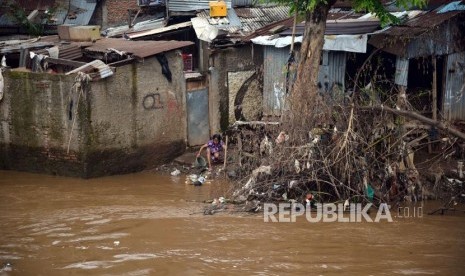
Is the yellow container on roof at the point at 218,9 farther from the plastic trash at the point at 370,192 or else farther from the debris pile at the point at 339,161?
the plastic trash at the point at 370,192

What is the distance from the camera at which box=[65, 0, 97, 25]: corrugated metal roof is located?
1820cm

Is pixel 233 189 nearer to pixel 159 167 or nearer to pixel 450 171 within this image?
pixel 159 167

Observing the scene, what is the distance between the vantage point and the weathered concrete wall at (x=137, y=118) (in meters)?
12.8

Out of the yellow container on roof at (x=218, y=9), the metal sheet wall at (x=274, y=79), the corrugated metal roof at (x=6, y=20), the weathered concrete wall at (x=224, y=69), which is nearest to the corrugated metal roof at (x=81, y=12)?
the corrugated metal roof at (x=6, y=20)

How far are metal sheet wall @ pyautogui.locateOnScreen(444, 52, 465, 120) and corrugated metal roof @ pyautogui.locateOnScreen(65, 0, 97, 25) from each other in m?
9.74

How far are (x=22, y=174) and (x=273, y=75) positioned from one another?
584 cm

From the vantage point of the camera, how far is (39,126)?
515 inches

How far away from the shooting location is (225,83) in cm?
1543

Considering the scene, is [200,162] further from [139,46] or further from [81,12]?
[81,12]

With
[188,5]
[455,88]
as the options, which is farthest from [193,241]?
[188,5]

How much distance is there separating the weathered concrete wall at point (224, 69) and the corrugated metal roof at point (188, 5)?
1.74m

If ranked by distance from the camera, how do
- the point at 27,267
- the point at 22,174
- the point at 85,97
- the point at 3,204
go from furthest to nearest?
the point at 22,174
the point at 85,97
the point at 3,204
the point at 27,267

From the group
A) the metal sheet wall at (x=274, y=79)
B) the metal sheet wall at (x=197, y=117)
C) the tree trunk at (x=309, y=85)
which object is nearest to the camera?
the tree trunk at (x=309, y=85)

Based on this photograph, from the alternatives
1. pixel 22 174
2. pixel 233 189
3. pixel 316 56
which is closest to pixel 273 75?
pixel 316 56
